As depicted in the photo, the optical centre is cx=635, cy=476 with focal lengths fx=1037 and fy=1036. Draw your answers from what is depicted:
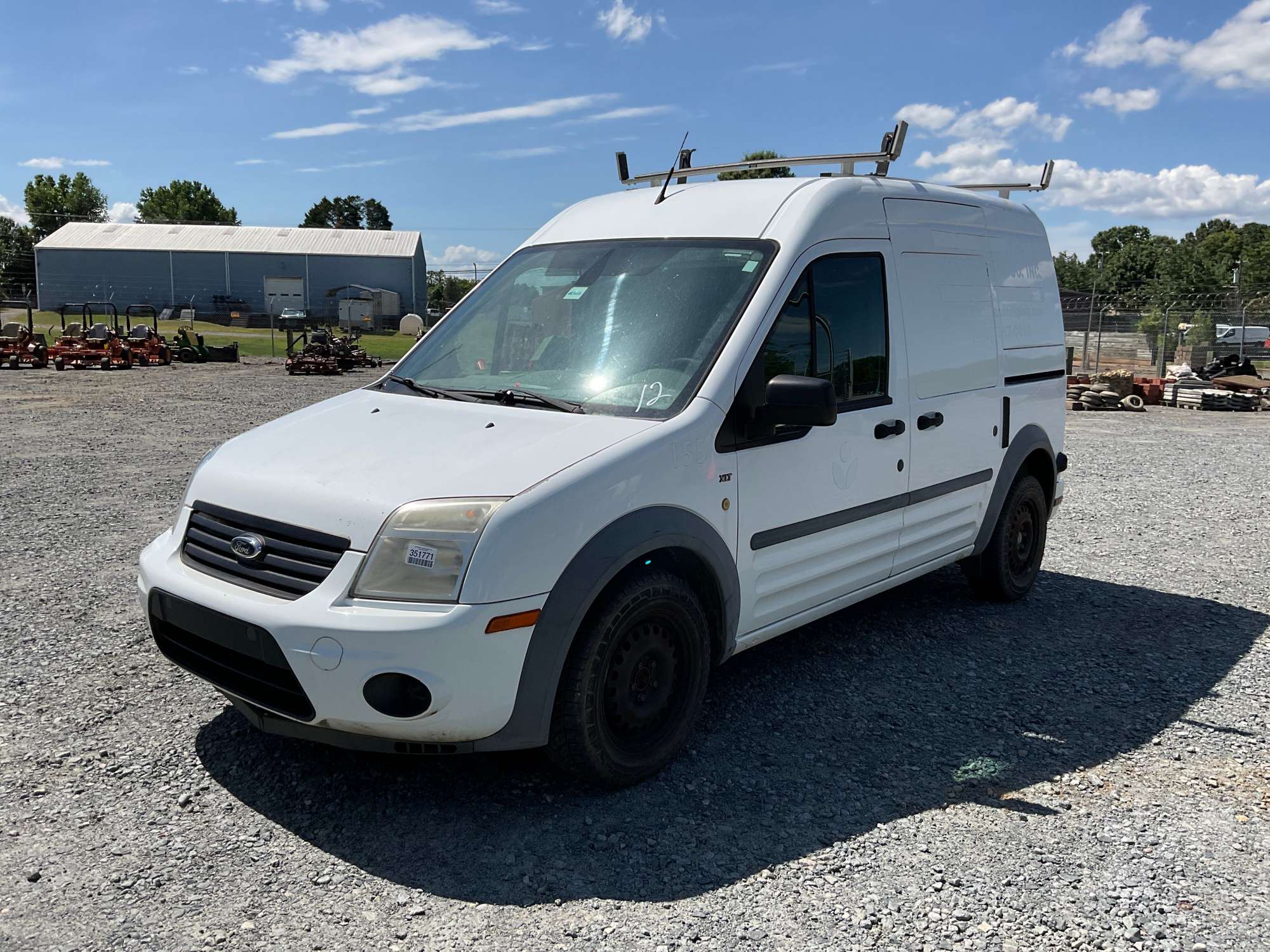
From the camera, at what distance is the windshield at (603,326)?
3.96 meters

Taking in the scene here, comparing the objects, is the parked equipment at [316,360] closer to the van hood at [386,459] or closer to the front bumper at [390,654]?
the van hood at [386,459]

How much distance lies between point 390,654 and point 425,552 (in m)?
0.32

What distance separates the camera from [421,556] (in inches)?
125

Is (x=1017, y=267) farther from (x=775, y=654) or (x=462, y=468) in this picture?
(x=462, y=468)

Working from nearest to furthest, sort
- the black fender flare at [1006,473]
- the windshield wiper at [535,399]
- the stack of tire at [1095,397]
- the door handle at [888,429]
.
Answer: the windshield wiper at [535,399] < the door handle at [888,429] < the black fender flare at [1006,473] < the stack of tire at [1095,397]

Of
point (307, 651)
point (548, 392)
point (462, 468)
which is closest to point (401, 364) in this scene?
point (548, 392)

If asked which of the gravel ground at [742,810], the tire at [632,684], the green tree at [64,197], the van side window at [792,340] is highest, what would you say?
the green tree at [64,197]

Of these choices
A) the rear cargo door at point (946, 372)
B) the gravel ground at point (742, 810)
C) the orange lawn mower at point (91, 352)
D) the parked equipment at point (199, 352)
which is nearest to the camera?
the gravel ground at point (742, 810)

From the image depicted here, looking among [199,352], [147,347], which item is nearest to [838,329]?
[147,347]

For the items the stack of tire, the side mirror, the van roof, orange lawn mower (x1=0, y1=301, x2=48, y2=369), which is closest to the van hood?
the side mirror

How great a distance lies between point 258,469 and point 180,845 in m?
1.26

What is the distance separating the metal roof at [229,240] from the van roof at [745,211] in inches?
2452

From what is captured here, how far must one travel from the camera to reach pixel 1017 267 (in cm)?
604

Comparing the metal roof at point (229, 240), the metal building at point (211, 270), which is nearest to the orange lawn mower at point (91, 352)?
the metal building at point (211, 270)
